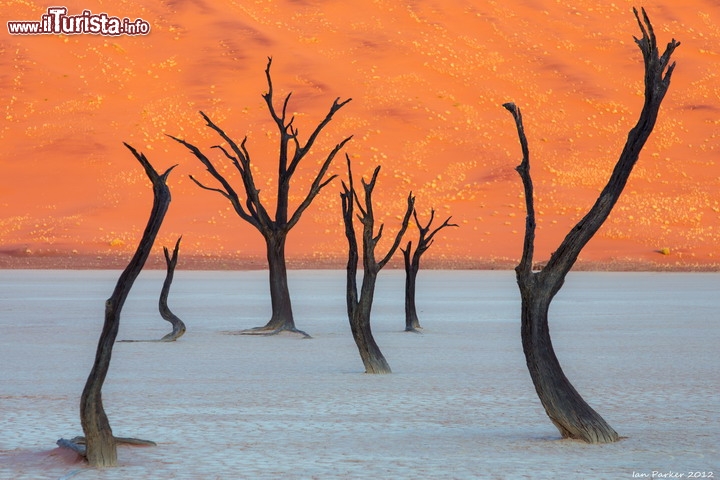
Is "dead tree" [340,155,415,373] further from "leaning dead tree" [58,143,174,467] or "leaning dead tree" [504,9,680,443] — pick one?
"leaning dead tree" [58,143,174,467]

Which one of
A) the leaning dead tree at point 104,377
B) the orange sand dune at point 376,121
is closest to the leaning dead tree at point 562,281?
the leaning dead tree at point 104,377

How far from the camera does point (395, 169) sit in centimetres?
6975

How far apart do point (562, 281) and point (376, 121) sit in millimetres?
64925

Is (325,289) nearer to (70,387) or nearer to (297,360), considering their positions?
(297,360)

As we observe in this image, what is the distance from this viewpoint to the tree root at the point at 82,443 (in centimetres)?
788

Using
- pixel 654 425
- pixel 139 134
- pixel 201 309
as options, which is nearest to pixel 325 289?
pixel 201 309

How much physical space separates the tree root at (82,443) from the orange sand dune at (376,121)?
158 feet

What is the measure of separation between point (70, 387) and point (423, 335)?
8.40 meters

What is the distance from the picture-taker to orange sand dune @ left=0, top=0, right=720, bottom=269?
206 feet

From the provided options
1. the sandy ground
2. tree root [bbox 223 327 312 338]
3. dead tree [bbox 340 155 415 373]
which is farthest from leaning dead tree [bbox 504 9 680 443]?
tree root [bbox 223 327 312 338]

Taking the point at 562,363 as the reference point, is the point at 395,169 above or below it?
above

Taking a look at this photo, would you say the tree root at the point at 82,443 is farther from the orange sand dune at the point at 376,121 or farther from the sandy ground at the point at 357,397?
the orange sand dune at the point at 376,121

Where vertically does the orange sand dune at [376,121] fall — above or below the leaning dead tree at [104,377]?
above

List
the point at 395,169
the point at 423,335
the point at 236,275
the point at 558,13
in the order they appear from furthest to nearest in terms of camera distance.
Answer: the point at 558,13 < the point at 395,169 < the point at 236,275 < the point at 423,335
